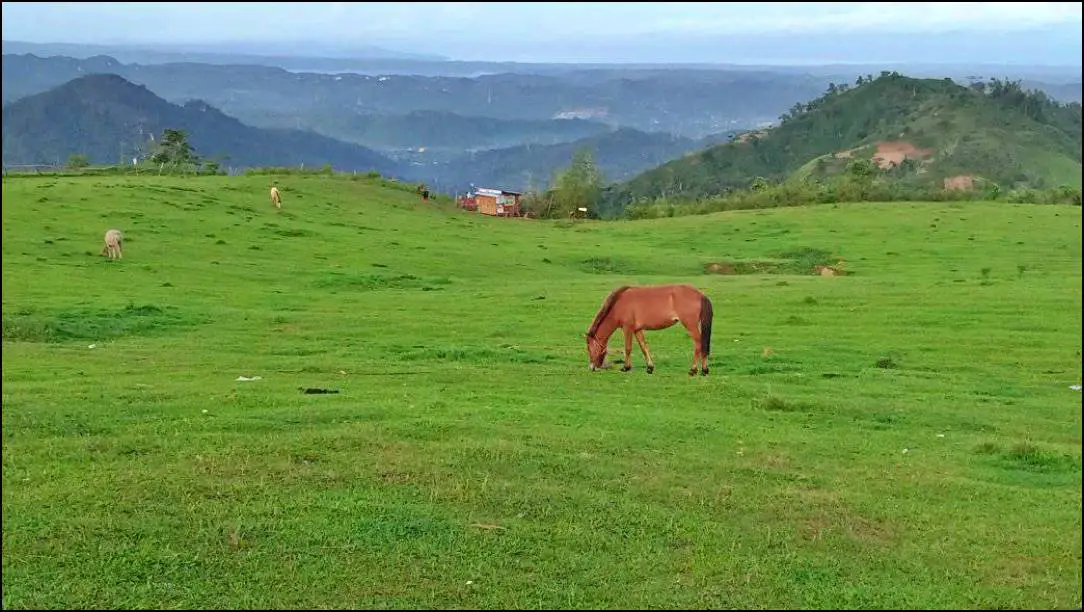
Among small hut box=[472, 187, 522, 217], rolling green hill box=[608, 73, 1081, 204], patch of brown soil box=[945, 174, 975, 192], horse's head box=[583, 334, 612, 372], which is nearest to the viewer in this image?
horse's head box=[583, 334, 612, 372]

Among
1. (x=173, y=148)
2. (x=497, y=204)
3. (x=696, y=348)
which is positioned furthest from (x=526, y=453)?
(x=173, y=148)

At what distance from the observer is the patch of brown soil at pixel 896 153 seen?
14075 centimetres

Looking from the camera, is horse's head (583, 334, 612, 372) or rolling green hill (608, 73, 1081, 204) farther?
rolling green hill (608, 73, 1081, 204)

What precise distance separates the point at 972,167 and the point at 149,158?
98.8 m

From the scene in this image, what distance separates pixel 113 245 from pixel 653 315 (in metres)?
22.3

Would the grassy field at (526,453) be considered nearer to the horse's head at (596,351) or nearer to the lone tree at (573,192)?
the horse's head at (596,351)

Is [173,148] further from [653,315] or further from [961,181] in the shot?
[961,181]

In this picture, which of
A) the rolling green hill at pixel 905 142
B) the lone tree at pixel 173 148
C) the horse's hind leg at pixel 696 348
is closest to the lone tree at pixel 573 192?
the lone tree at pixel 173 148

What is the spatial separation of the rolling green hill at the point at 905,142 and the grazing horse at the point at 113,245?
103378mm

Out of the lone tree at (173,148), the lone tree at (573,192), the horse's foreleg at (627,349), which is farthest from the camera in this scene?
the lone tree at (173,148)

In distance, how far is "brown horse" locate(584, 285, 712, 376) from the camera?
1593 cm

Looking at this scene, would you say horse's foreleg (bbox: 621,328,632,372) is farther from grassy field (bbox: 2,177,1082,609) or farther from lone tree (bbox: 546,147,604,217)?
lone tree (bbox: 546,147,604,217)

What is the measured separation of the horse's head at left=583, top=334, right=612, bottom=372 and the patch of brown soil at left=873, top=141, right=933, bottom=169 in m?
130

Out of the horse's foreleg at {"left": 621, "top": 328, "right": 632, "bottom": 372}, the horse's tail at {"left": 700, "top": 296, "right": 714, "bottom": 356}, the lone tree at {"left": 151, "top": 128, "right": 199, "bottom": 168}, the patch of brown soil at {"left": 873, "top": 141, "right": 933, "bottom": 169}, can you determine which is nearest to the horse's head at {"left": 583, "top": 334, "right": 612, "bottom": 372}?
the horse's foreleg at {"left": 621, "top": 328, "right": 632, "bottom": 372}
